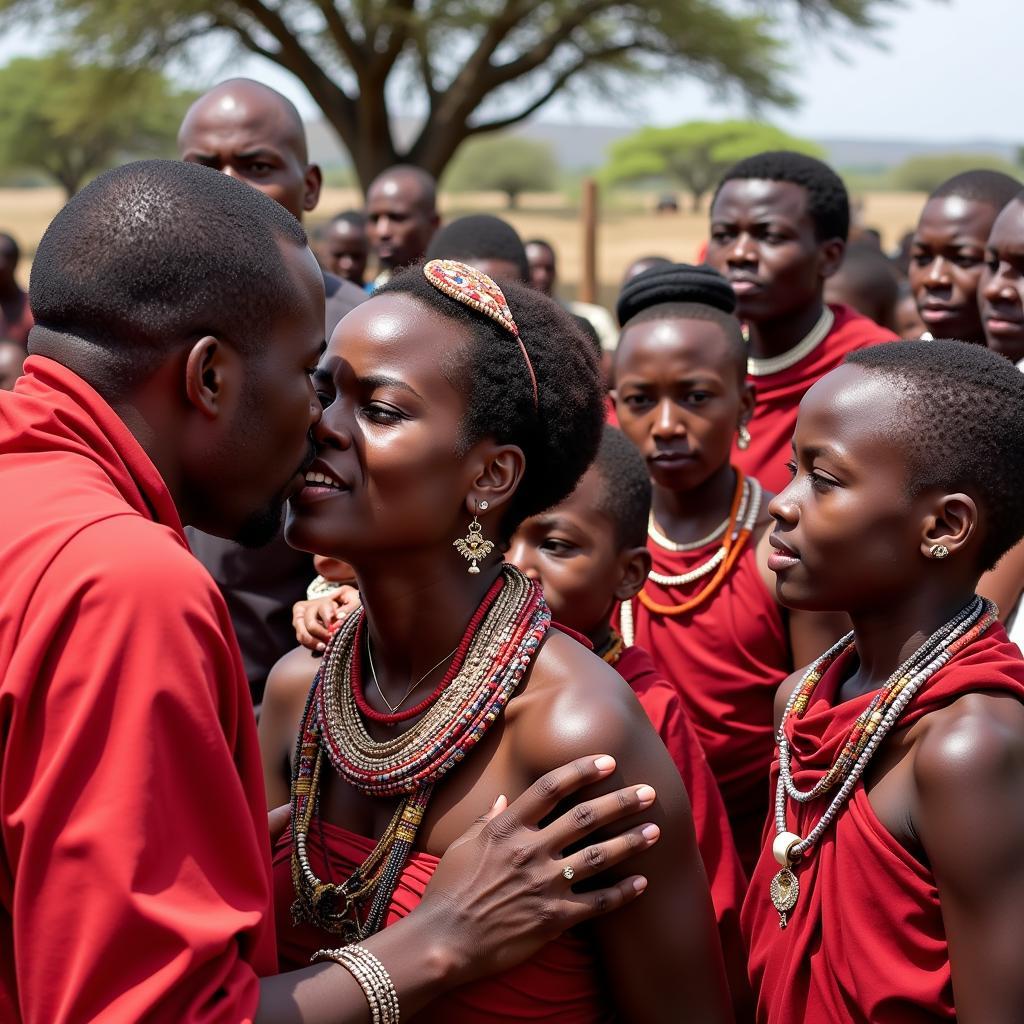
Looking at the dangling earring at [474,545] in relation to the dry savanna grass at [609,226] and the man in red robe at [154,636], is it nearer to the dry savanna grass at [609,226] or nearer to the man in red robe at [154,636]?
the man in red robe at [154,636]

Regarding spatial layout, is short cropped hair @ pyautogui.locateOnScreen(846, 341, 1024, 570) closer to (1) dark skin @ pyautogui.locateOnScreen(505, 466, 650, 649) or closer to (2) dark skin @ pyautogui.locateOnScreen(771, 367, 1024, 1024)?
(2) dark skin @ pyautogui.locateOnScreen(771, 367, 1024, 1024)

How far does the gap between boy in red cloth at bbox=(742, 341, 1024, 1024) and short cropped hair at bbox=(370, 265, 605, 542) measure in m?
0.40

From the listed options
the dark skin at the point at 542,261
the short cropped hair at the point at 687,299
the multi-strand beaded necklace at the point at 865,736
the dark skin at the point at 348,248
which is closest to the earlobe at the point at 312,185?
the short cropped hair at the point at 687,299

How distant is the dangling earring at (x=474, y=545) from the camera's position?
245cm

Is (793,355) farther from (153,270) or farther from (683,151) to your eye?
(683,151)

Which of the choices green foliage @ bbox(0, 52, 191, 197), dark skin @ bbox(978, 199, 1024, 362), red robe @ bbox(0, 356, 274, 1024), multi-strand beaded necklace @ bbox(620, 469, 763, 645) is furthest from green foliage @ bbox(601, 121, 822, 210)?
red robe @ bbox(0, 356, 274, 1024)

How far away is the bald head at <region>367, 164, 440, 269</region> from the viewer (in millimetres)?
8164

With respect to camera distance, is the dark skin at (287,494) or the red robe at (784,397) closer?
the dark skin at (287,494)

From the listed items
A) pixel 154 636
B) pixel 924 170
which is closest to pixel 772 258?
pixel 154 636

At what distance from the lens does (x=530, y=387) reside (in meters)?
2.48

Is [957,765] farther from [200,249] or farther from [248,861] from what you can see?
[200,249]

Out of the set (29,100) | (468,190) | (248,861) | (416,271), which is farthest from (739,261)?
(468,190)

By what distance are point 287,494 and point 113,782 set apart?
29.2 inches

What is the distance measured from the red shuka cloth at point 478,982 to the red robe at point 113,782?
1.68 ft
